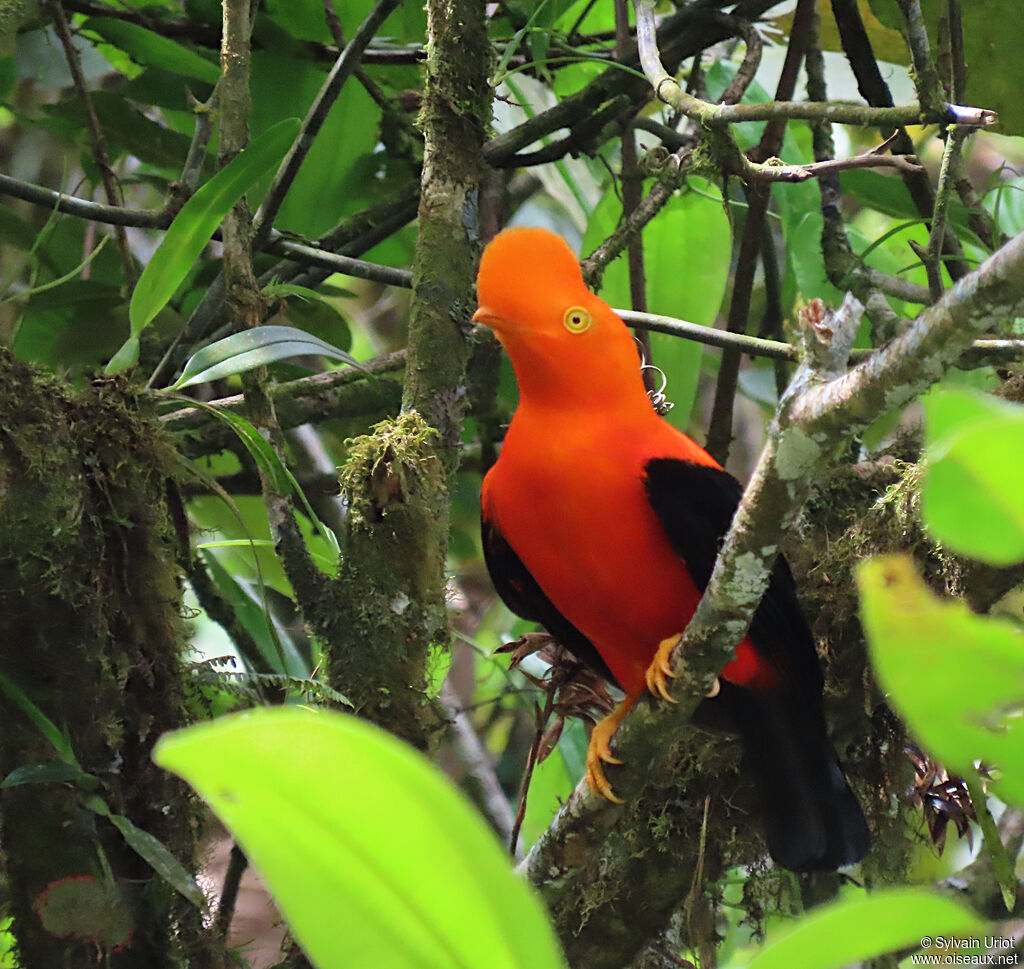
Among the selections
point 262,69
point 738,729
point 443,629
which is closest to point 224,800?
point 443,629

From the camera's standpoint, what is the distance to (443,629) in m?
1.65

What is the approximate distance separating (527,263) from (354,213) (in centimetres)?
109

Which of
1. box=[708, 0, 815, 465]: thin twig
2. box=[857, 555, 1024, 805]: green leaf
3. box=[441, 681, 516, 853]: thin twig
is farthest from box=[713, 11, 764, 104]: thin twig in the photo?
box=[857, 555, 1024, 805]: green leaf

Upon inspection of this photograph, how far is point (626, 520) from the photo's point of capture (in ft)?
5.33

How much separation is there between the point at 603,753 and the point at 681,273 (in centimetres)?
124

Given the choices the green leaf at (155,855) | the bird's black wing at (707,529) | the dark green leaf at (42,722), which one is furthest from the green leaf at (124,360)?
the bird's black wing at (707,529)

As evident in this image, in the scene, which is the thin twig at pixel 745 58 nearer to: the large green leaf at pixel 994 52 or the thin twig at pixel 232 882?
the large green leaf at pixel 994 52

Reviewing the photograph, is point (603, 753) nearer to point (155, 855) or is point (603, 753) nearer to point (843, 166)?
point (155, 855)

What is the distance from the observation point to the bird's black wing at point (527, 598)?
73.0 inches

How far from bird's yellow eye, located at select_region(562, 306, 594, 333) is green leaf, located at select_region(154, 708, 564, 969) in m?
1.20

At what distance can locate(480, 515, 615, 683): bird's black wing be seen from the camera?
185 centimetres

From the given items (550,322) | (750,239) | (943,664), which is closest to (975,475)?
(943,664)

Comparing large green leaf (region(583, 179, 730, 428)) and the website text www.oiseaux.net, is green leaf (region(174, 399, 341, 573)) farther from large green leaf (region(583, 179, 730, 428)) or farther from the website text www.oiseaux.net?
the website text www.oiseaux.net

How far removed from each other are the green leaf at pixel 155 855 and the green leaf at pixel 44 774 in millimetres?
55
